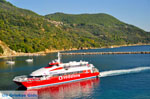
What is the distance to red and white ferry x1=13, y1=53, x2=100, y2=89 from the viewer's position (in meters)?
54.3

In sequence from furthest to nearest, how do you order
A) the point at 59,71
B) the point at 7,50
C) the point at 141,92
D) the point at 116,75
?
the point at 7,50, the point at 116,75, the point at 59,71, the point at 141,92

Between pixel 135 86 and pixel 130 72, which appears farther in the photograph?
pixel 130 72

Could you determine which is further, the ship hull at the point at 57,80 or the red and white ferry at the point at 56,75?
the red and white ferry at the point at 56,75

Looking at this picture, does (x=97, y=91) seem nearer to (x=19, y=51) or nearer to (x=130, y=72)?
(x=130, y=72)

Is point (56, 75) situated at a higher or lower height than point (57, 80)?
higher

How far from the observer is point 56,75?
57625 mm

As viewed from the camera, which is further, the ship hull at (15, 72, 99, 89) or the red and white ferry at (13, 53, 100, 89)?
the red and white ferry at (13, 53, 100, 89)

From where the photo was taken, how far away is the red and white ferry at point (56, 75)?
2137 inches

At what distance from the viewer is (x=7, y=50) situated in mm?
162000

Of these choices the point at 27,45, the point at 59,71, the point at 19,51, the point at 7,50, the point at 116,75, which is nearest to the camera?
the point at 59,71

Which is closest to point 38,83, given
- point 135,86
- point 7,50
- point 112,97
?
point 112,97

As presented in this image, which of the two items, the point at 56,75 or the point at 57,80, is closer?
the point at 57,80

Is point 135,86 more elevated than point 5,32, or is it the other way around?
point 5,32

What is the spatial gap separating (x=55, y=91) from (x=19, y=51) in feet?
419
